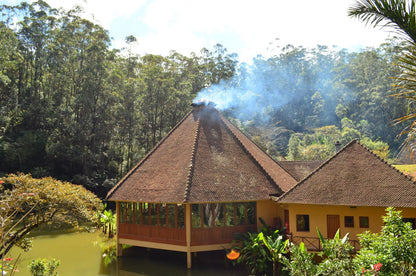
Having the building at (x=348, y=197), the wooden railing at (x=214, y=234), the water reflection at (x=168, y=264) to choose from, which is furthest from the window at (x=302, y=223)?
the water reflection at (x=168, y=264)

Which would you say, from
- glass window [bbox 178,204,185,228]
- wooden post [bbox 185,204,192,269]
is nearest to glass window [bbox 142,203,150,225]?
glass window [bbox 178,204,185,228]

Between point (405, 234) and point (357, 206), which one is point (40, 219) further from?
point (357, 206)

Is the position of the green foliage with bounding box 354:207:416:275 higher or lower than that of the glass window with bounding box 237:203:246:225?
higher

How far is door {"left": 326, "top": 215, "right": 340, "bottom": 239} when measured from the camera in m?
15.1

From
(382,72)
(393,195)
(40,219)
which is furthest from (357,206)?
(382,72)

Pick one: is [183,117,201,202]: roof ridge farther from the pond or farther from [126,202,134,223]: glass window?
[126,202,134,223]: glass window

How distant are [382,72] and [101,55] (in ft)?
170

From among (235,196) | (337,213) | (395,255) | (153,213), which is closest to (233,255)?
(235,196)

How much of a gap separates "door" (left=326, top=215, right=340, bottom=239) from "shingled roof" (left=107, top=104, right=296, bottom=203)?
2.69 meters

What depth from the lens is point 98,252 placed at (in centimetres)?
1884

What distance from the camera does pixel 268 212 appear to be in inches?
686

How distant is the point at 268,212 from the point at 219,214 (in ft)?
8.76

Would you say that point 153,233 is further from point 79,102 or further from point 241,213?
point 79,102

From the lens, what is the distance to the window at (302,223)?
15719 millimetres
